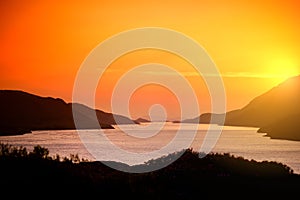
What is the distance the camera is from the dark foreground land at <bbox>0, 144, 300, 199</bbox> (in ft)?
74.8

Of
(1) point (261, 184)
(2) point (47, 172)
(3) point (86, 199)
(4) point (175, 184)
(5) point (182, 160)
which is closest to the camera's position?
(3) point (86, 199)

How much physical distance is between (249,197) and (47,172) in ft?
32.4

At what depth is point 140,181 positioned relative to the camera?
26.3 m

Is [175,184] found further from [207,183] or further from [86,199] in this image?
[86,199]

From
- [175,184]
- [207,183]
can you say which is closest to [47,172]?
[175,184]

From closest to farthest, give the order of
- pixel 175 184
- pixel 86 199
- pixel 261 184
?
pixel 86 199, pixel 175 184, pixel 261 184

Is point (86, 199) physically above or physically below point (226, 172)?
below

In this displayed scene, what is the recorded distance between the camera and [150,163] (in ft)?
116

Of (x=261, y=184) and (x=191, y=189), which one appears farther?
(x=261, y=184)

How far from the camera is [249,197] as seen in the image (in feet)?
81.8

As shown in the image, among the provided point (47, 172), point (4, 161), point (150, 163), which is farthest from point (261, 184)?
point (4, 161)

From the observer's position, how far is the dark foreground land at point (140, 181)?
2280 cm

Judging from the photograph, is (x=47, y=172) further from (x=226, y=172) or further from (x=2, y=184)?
(x=226, y=172)

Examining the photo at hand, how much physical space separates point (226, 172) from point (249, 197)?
6385 millimetres
